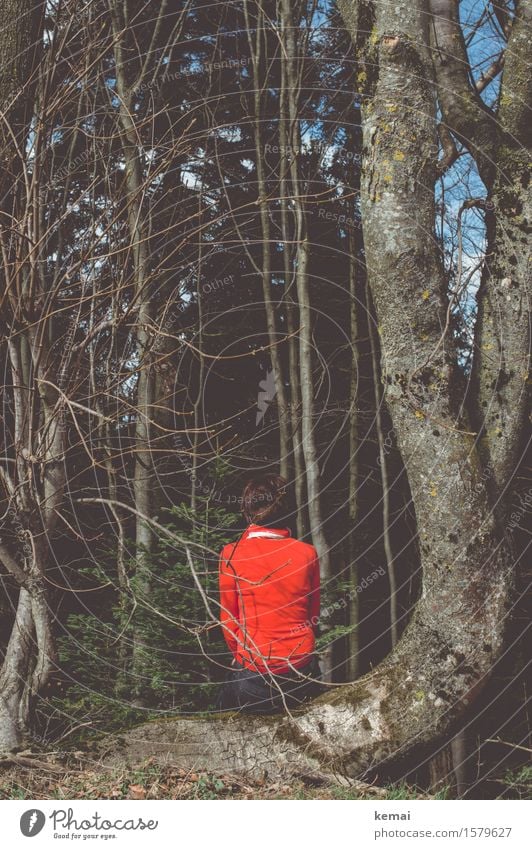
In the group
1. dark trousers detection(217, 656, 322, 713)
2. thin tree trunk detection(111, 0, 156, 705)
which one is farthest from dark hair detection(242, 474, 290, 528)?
dark trousers detection(217, 656, 322, 713)

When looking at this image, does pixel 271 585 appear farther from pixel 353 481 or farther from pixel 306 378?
pixel 353 481

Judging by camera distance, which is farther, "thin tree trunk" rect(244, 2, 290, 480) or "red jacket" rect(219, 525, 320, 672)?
"thin tree trunk" rect(244, 2, 290, 480)

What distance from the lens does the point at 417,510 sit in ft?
14.7

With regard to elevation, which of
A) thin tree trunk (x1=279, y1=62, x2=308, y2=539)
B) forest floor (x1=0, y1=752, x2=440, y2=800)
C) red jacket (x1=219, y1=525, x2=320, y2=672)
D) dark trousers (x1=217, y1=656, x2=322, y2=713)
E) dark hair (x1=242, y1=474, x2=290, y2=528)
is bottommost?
forest floor (x1=0, y1=752, x2=440, y2=800)

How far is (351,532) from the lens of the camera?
8344mm

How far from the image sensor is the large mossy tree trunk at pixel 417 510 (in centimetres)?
430

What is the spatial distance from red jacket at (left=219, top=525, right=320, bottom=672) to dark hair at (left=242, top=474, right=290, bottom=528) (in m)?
0.05

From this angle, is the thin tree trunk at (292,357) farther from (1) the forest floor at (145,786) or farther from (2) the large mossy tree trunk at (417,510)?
(1) the forest floor at (145,786)

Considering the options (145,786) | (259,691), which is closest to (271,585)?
(259,691)

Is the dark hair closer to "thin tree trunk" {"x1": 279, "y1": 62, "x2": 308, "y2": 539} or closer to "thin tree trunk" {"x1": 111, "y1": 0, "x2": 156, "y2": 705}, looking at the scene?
"thin tree trunk" {"x1": 111, "y1": 0, "x2": 156, "y2": 705}

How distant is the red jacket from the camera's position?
4.18 metres

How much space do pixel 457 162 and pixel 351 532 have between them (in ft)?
14.2

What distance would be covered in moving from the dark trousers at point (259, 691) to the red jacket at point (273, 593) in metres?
0.15

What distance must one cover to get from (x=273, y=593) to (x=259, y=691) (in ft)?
2.18
